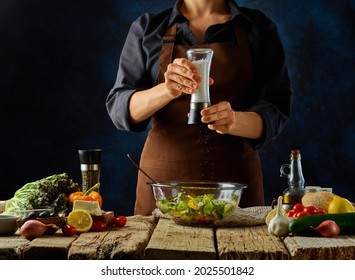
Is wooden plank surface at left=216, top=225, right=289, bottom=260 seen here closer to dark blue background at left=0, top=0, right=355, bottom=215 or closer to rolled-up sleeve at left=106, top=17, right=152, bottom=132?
rolled-up sleeve at left=106, top=17, right=152, bottom=132

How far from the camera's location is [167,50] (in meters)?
3.49

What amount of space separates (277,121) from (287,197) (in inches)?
21.4

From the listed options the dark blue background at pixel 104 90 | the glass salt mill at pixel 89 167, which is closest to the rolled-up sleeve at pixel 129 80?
the glass salt mill at pixel 89 167

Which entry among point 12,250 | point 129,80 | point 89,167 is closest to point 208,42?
point 129,80

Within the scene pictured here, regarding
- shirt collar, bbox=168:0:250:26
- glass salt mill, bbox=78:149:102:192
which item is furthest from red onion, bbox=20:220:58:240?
shirt collar, bbox=168:0:250:26

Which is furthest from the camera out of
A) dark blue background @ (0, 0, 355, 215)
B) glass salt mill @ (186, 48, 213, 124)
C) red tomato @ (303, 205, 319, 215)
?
dark blue background @ (0, 0, 355, 215)

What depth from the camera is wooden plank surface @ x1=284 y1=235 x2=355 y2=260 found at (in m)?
2.07

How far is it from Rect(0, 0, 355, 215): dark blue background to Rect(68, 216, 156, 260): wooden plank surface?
338 cm

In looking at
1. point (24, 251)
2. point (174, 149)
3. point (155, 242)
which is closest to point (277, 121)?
point (174, 149)

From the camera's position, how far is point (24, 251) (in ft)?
6.96

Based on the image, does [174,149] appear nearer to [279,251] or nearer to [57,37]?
[279,251]

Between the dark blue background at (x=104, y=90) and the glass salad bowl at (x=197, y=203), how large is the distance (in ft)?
10.8

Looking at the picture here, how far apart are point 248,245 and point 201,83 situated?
0.98 meters

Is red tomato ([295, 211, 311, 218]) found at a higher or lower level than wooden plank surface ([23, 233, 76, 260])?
higher
